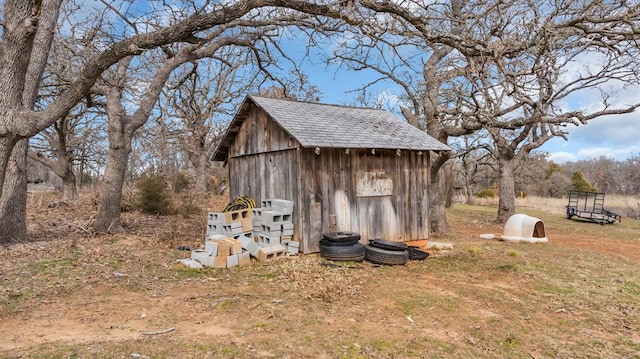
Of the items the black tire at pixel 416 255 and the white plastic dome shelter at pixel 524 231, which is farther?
the white plastic dome shelter at pixel 524 231

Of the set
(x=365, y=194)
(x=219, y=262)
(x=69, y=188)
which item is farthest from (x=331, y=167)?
(x=69, y=188)

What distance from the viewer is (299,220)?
28.0 ft

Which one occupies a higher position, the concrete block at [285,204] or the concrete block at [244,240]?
the concrete block at [285,204]

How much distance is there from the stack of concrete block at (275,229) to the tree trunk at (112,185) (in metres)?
4.64

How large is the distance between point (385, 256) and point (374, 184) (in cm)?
216

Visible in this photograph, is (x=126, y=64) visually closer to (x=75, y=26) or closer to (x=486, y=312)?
(x=75, y=26)

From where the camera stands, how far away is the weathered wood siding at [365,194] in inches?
342

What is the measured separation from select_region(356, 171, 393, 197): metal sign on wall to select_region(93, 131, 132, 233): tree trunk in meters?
6.93

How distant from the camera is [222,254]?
7586 millimetres

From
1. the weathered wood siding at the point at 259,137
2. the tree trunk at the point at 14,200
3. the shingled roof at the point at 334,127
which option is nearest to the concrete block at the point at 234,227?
the weathered wood siding at the point at 259,137

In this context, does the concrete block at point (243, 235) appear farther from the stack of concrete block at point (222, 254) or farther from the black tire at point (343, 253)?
the black tire at point (343, 253)

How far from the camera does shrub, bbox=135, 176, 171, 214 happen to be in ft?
49.7

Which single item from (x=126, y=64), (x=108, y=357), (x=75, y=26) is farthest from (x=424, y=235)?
(x=75, y=26)

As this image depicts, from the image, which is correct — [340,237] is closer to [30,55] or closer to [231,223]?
[231,223]
